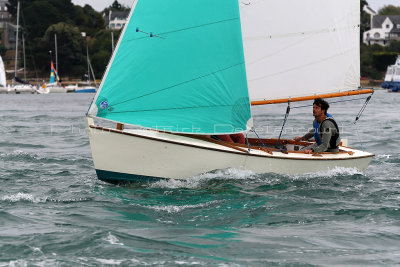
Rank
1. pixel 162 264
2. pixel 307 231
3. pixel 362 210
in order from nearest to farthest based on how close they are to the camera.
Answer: pixel 162 264, pixel 307 231, pixel 362 210

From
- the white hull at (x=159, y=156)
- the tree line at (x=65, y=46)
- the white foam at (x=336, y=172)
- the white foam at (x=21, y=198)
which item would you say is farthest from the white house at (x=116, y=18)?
the white foam at (x=21, y=198)

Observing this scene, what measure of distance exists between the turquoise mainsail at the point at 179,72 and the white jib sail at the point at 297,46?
1.51 metres

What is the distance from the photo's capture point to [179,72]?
11805 millimetres

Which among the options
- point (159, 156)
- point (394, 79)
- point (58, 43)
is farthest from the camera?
point (58, 43)

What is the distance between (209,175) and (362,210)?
8.61 feet

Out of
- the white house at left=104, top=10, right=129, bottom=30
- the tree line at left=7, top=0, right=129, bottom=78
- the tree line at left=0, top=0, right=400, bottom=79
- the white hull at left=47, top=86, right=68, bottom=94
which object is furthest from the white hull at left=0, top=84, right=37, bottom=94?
the white house at left=104, top=10, right=129, bottom=30

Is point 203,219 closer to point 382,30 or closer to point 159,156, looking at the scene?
point 159,156

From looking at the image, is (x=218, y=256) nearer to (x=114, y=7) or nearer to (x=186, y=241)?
(x=186, y=241)

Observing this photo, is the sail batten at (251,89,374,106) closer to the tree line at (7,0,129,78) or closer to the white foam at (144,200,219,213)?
the white foam at (144,200,219,213)

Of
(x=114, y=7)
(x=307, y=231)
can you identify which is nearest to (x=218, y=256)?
(x=307, y=231)

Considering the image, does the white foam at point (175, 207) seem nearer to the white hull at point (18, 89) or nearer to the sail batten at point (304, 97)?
the sail batten at point (304, 97)

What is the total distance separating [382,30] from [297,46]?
480ft

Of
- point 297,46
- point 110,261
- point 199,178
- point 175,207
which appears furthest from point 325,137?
point 110,261

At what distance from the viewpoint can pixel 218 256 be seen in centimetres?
819
